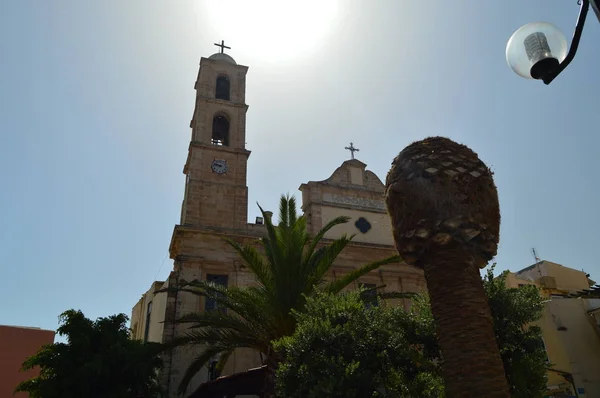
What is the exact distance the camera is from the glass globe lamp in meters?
3.92

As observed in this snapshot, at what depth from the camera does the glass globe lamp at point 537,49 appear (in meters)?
3.92

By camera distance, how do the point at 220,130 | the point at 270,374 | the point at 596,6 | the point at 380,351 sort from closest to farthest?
1. the point at 596,6
2. the point at 380,351
3. the point at 270,374
4. the point at 220,130

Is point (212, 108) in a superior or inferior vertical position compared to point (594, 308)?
superior

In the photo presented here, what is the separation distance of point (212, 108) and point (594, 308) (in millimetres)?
18983

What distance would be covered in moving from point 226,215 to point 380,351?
13483mm

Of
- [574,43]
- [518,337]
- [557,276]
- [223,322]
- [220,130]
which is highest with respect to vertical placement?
[220,130]

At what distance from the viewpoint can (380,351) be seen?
24.5 feet

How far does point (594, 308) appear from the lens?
62.9 feet

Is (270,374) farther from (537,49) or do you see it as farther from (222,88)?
(222,88)

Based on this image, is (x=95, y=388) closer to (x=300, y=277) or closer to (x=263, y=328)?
(x=263, y=328)

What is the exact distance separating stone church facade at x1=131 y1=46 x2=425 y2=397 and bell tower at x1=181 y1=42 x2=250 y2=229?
0.04 metres

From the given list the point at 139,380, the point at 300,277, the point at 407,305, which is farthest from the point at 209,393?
the point at 407,305

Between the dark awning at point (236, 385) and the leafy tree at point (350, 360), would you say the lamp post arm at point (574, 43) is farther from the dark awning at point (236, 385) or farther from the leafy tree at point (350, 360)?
the dark awning at point (236, 385)

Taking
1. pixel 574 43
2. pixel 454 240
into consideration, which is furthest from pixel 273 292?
pixel 574 43
